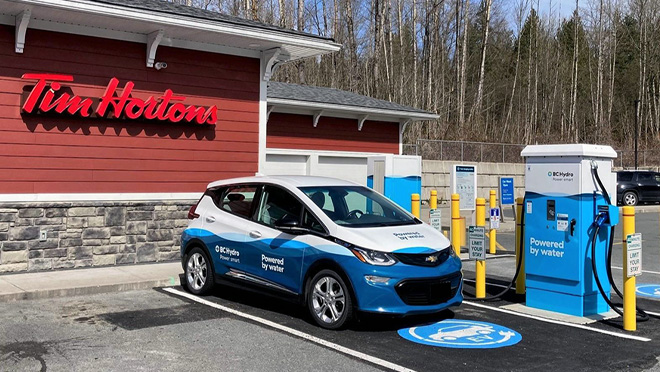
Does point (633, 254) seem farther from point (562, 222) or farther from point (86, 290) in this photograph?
point (86, 290)

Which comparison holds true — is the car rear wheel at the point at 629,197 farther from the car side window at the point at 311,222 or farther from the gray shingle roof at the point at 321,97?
the car side window at the point at 311,222

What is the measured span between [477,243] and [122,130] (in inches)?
246

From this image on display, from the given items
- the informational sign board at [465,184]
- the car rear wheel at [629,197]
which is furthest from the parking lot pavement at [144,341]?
the car rear wheel at [629,197]

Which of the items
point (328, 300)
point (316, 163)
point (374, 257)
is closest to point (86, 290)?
point (328, 300)

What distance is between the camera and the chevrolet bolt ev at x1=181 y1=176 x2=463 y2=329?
Answer: 7.29 m

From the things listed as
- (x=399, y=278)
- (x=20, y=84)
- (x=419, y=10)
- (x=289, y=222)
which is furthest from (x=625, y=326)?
(x=419, y=10)

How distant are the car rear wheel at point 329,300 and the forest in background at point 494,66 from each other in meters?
26.8

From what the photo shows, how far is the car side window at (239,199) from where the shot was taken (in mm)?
8984

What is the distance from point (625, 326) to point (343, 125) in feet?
40.5

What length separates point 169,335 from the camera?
7.17 meters

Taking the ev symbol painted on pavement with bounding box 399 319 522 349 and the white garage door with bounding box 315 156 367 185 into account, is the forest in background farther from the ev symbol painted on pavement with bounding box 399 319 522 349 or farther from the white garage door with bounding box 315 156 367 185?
the ev symbol painted on pavement with bounding box 399 319 522 349

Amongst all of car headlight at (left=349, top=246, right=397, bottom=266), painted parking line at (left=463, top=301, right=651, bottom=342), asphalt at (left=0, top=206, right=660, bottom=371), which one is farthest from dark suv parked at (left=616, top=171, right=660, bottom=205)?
car headlight at (left=349, top=246, right=397, bottom=266)

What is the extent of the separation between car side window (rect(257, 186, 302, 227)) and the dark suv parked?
2536cm

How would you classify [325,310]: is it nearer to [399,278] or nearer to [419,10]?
[399,278]
